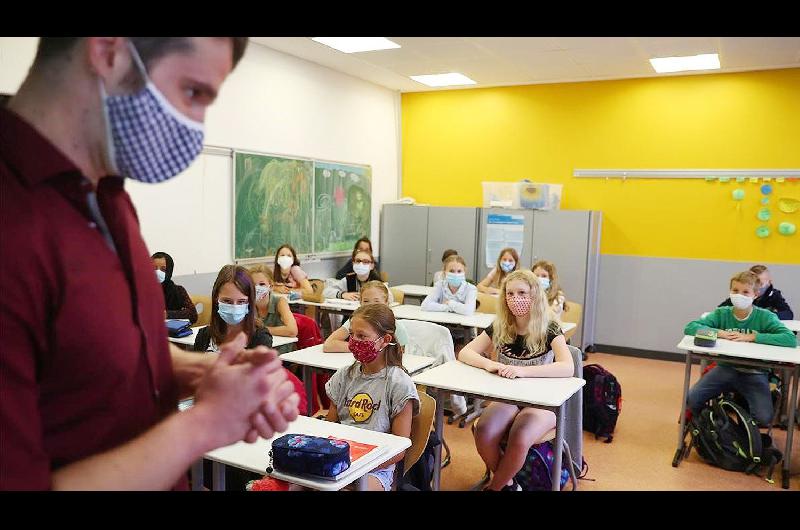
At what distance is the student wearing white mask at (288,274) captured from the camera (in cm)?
569

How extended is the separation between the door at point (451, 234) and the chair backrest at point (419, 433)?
182 inches

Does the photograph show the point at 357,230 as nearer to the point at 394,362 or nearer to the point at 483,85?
the point at 483,85

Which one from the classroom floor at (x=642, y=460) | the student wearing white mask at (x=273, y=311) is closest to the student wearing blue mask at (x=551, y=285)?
the classroom floor at (x=642, y=460)

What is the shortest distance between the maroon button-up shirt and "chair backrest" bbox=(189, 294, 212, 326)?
139 inches

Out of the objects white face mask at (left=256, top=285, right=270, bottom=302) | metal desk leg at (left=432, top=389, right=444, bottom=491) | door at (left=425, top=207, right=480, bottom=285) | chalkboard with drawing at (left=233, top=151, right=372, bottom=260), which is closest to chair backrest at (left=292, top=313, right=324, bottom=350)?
white face mask at (left=256, top=285, right=270, bottom=302)

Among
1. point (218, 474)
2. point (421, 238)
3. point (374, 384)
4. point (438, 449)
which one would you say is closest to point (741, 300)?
point (438, 449)

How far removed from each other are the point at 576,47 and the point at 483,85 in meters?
2.04

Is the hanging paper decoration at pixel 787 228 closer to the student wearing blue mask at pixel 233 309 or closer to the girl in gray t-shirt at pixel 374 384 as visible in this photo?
the girl in gray t-shirt at pixel 374 384

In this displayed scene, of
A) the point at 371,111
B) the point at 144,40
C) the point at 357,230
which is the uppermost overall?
the point at 371,111

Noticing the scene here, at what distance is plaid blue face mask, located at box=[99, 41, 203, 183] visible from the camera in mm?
809

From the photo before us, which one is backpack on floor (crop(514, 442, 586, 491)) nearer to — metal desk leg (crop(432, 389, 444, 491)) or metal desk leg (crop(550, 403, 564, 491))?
metal desk leg (crop(550, 403, 564, 491))

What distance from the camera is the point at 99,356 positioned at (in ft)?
2.56

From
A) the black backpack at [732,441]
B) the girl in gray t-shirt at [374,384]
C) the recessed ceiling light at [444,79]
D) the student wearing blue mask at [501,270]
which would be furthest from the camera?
the recessed ceiling light at [444,79]
